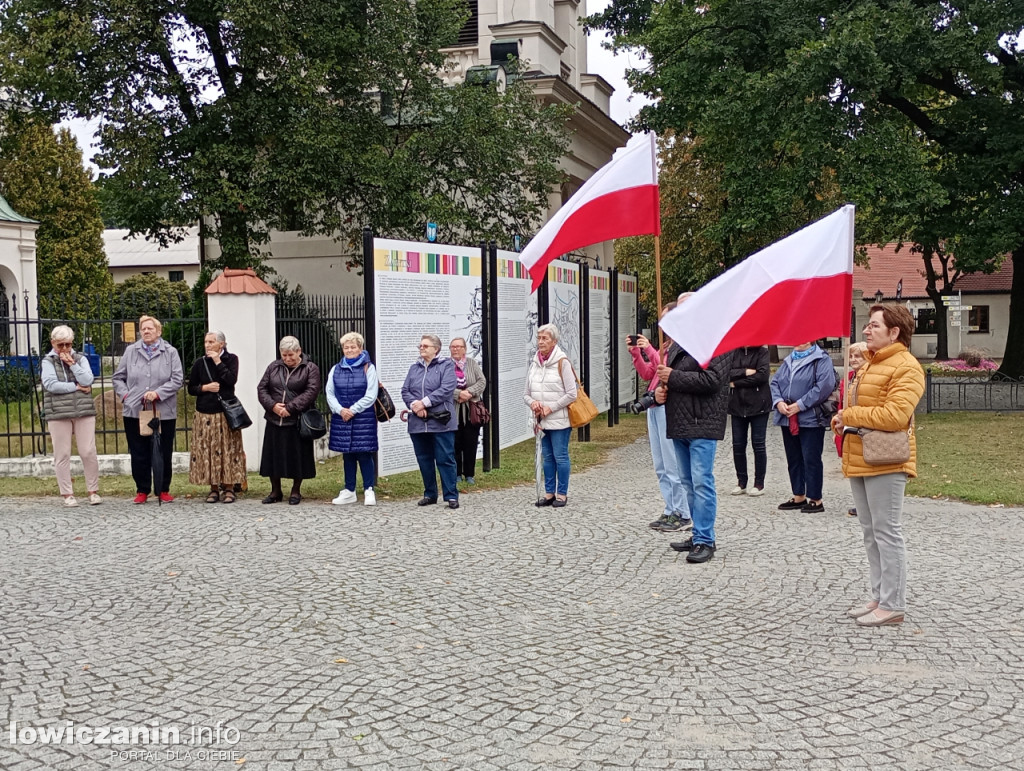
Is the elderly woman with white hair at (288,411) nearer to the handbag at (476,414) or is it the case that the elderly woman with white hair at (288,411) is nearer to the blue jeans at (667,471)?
the handbag at (476,414)

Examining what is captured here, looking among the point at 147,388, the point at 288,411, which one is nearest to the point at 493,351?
the point at 288,411

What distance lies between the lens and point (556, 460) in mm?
10688

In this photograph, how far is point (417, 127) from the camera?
22.4 m

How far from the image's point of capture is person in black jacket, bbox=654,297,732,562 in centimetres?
795

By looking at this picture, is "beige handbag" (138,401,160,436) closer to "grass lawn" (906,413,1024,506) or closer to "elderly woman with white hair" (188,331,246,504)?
"elderly woman with white hair" (188,331,246,504)

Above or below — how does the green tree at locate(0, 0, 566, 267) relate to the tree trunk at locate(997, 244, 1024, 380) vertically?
above

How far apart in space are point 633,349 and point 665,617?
139 inches

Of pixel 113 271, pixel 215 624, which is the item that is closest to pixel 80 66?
pixel 215 624

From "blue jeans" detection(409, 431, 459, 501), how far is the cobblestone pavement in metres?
1.07

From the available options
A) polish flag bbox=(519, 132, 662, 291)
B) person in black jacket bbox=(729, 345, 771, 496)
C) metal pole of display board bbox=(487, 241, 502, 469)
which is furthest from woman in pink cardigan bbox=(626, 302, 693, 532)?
metal pole of display board bbox=(487, 241, 502, 469)

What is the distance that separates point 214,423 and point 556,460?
11.8 feet

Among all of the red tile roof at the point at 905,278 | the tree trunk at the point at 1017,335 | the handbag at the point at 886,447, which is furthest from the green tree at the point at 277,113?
the red tile roof at the point at 905,278

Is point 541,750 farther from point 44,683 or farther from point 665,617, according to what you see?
point 44,683

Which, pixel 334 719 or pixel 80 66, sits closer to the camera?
pixel 334 719
